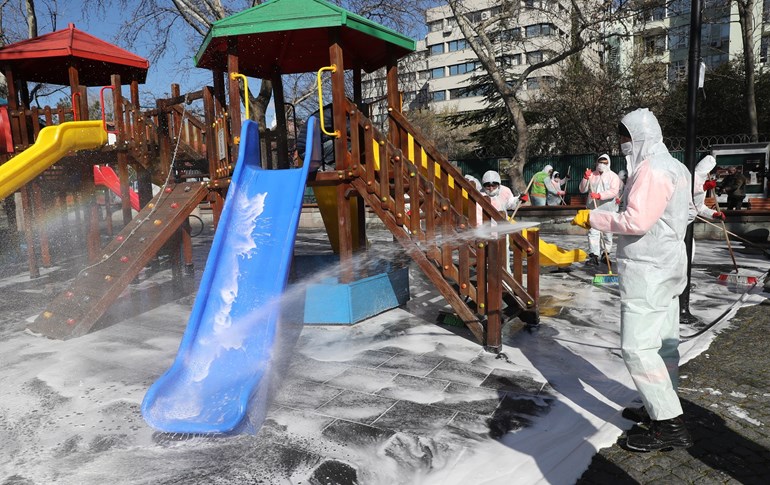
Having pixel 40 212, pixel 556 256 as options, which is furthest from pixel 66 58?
pixel 556 256

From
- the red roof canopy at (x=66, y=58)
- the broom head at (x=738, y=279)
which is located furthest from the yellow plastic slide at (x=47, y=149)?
the broom head at (x=738, y=279)

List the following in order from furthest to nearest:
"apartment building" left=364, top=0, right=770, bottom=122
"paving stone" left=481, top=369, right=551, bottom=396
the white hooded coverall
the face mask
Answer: "apartment building" left=364, top=0, right=770, bottom=122
"paving stone" left=481, top=369, right=551, bottom=396
the face mask
the white hooded coverall

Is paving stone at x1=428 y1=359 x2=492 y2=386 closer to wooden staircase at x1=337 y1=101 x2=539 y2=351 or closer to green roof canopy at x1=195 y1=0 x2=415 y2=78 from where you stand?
wooden staircase at x1=337 y1=101 x2=539 y2=351

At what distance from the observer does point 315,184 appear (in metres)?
6.31

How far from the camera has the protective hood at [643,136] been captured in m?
3.24

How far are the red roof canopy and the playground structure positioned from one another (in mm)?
1709

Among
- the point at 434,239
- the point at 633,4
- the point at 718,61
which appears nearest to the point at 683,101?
the point at 633,4

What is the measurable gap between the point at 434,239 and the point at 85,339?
12.6 ft

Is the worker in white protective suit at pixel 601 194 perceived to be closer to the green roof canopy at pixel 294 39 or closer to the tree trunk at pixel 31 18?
the green roof canopy at pixel 294 39

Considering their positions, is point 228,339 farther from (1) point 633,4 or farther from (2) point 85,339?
(1) point 633,4

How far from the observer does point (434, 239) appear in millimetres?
5395

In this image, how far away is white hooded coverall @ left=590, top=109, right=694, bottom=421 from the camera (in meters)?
3.10

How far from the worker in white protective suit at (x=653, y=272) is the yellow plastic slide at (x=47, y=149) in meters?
6.66

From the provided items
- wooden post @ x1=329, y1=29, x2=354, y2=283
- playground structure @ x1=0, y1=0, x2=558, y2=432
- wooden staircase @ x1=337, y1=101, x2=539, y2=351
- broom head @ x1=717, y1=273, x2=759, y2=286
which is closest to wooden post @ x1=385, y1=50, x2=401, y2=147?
playground structure @ x1=0, y1=0, x2=558, y2=432
